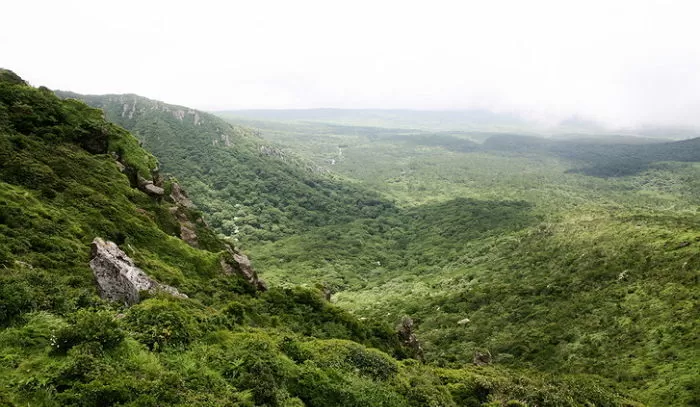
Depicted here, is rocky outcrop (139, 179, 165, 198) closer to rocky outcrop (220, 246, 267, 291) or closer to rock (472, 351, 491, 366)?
rocky outcrop (220, 246, 267, 291)

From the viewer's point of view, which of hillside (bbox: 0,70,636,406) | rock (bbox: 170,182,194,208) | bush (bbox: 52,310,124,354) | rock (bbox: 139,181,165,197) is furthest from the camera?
rock (bbox: 170,182,194,208)

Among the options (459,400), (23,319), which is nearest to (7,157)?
(23,319)

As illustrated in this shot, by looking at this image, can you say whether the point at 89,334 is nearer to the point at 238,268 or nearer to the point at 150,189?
the point at 238,268

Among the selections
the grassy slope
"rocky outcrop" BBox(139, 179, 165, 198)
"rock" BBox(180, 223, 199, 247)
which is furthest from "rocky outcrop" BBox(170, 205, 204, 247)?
the grassy slope

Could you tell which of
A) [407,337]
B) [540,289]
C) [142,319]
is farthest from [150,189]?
[540,289]

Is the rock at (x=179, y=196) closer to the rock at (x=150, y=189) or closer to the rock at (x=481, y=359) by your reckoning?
the rock at (x=150, y=189)

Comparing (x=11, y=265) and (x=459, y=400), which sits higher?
(x=11, y=265)

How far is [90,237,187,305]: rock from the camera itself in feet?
73.9

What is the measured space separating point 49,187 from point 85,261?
11240mm

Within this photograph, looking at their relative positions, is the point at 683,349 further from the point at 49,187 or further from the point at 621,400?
the point at 49,187

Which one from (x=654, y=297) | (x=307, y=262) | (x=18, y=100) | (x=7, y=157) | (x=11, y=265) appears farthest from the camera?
(x=307, y=262)

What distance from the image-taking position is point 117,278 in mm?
23141

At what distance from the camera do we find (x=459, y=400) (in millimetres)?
24922

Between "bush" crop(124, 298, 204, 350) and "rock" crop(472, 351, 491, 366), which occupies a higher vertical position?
"bush" crop(124, 298, 204, 350)
